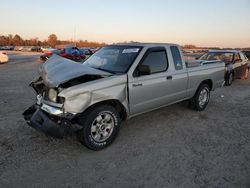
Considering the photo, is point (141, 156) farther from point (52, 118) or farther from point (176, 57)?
point (176, 57)

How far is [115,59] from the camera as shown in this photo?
4.84 meters

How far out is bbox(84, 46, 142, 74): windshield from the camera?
4.52 m

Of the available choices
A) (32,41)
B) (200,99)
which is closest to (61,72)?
(200,99)

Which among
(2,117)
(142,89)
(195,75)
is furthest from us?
(195,75)

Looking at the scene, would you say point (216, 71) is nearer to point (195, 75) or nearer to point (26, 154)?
point (195, 75)

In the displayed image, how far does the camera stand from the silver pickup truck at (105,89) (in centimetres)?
363

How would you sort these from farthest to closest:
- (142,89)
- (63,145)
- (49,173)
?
(142,89), (63,145), (49,173)

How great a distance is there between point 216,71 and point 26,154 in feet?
18.4

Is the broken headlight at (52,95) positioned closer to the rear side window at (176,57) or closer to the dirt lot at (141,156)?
the dirt lot at (141,156)

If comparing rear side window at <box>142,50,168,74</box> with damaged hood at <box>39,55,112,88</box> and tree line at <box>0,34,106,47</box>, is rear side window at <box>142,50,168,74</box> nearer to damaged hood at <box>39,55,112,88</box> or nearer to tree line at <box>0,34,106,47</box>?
damaged hood at <box>39,55,112,88</box>

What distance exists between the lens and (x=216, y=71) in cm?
681

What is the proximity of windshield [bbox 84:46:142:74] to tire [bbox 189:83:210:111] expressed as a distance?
251 cm

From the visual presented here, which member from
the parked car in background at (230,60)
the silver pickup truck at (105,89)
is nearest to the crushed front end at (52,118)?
the silver pickup truck at (105,89)

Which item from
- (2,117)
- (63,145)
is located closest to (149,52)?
(63,145)
